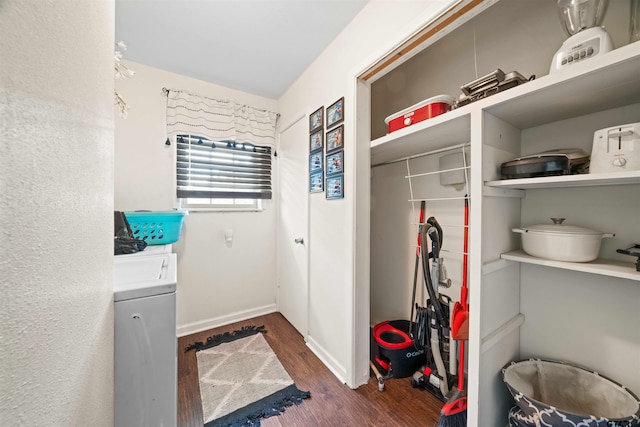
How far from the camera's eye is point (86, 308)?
490 mm

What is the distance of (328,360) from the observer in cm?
183

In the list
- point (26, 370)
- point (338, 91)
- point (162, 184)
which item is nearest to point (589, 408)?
point (26, 370)

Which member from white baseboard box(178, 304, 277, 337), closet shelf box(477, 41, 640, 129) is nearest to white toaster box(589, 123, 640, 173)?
closet shelf box(477, 41, 640, 129)

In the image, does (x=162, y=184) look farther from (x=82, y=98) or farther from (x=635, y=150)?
(x=635, y=150)

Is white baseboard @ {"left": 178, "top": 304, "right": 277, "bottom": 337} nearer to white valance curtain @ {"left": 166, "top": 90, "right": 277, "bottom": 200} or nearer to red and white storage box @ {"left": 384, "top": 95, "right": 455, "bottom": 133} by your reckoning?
white valance curtain @ {"left": 166, "top": 90, "right": 277, "bottom": 200}

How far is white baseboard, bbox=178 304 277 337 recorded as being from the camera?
7.45ft

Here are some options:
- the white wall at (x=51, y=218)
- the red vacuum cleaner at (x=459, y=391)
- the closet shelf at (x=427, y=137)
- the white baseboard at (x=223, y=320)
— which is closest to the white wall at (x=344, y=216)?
the closet shelf at (x=427, y=137)

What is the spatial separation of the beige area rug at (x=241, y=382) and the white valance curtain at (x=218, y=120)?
2.00 m

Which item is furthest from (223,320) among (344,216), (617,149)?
(617,149)

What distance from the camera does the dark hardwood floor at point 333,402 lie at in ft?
4.39

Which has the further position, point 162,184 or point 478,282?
point 162,184

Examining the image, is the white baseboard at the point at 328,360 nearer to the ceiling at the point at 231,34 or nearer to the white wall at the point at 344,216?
the white wall at the point at 344,216

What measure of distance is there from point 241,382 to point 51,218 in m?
1.76

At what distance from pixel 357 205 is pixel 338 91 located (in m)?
0.89
